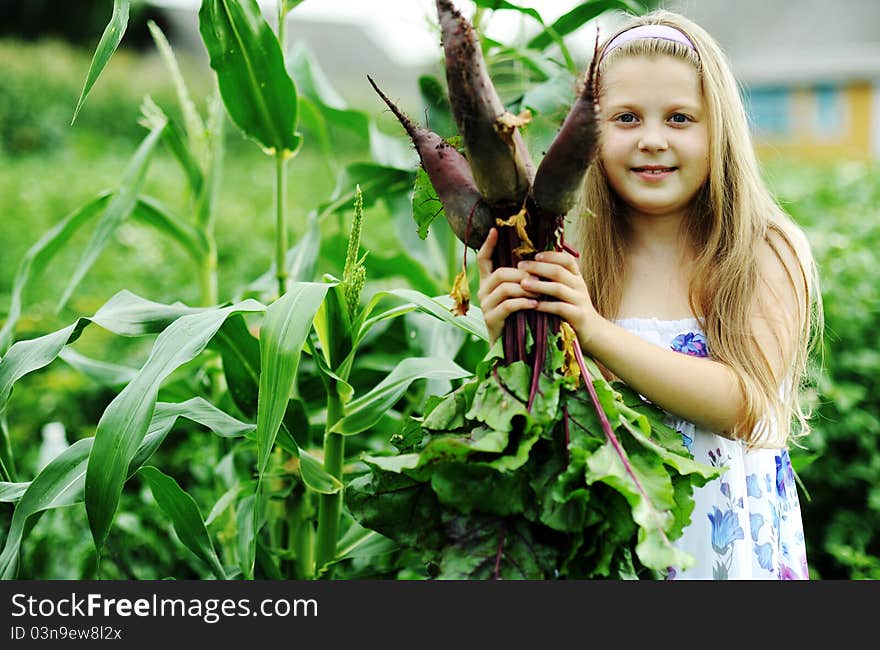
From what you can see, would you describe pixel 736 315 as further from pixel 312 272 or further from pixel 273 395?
pixel 312 272

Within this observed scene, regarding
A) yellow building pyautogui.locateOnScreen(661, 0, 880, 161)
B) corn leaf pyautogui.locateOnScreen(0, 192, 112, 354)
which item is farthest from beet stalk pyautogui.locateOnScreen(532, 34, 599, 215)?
yellow building pyautogui.locateOnScreen(661, 0, 880, 161)

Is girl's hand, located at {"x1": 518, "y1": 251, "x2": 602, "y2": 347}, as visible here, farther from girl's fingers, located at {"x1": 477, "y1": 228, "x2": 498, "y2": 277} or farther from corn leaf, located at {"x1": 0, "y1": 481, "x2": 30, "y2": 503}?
corn leaf, located at {"x1": 0, "y1": 481, "x2": 30, "y2": 503}

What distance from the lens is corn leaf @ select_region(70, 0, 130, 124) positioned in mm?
1246

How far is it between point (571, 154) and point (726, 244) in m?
0.56

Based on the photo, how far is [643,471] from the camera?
933mm

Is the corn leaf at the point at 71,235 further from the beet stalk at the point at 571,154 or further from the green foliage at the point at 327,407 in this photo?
the beet stalk at the point at 571,154

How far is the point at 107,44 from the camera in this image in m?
1.27

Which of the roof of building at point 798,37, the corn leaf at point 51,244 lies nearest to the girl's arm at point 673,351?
the corn leaf at point 51,244

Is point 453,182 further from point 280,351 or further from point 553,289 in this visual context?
point 280,351

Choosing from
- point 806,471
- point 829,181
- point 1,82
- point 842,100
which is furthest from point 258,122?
point 842,100

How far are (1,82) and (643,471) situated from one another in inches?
485

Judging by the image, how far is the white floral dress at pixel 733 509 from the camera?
4.17 feet

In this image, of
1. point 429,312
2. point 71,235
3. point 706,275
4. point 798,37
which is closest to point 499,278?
point 429,312

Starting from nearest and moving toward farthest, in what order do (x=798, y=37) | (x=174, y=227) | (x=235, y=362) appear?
(x=235, y=362) < (x=174, y=227) < (x=798, y=37)
